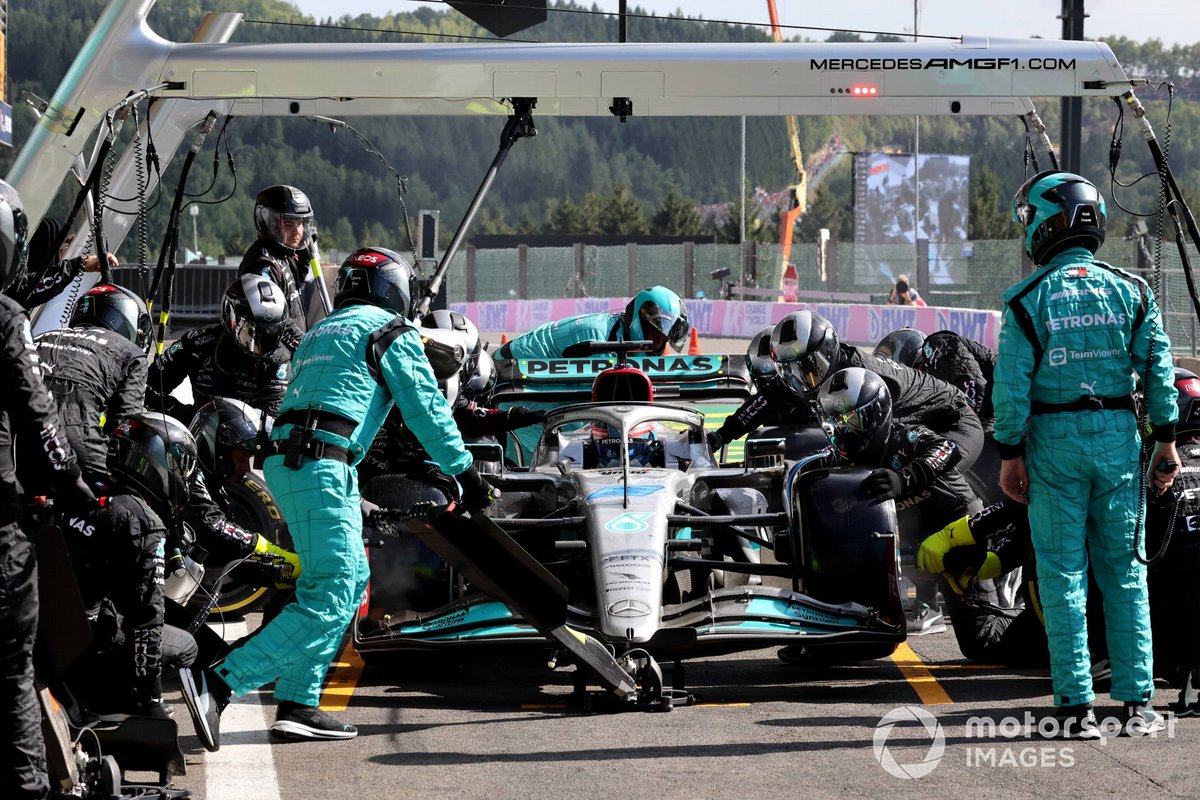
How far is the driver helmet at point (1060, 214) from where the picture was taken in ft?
21.6

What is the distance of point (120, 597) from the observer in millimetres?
5871

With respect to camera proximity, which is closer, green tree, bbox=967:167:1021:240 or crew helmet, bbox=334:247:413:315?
crew helmet, bbox=334:247:413:315

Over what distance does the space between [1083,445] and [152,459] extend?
346 centimetres

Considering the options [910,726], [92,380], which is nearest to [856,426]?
[910,726]

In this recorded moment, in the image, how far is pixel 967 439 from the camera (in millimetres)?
8812

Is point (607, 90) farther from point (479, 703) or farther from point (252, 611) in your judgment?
point (479, 703)

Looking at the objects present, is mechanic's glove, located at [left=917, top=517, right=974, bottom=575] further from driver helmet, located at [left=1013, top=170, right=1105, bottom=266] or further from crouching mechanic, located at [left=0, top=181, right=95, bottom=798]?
crouching mechanic, located at [left=0, top=181, right=95, bottom=798]

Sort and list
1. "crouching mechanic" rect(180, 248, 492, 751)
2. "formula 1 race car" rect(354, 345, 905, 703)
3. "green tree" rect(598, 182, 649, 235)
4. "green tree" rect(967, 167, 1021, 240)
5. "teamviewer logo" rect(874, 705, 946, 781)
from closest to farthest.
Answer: "teamviewer logo" rect(874, 705, 946, 781), "crouching mechanic" rect(180, 248, 492, 751), "formula 1 race car" rect(354, 345, 905, 703), "green tree" rect(598, 182, 649, 235), "green tree" rect(967, 167, 1021, 240)

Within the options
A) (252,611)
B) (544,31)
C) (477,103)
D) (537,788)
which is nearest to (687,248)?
(477,103)

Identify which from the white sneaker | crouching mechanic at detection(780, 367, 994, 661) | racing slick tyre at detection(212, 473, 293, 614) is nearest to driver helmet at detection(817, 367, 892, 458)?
crouching mechanic at detection(780, 367, 994, 661)

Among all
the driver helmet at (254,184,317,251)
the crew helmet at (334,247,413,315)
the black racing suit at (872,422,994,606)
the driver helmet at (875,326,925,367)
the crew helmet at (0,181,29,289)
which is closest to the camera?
the crew helmet at (0,181,29,289)

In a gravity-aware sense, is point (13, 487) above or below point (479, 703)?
above

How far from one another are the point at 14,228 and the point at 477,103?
23.2ft

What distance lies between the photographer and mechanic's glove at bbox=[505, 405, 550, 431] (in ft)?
32.2
